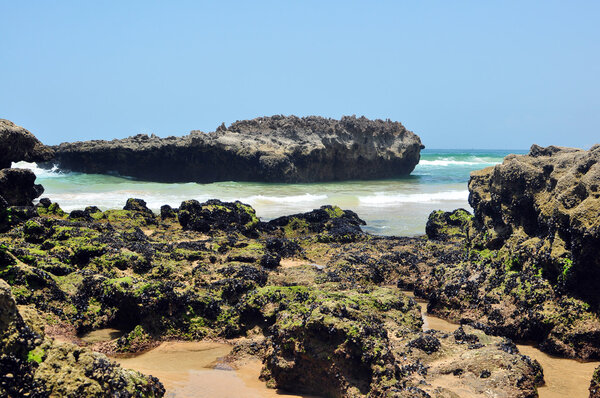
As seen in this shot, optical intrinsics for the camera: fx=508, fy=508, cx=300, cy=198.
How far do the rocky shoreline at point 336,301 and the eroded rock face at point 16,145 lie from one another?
3.74m

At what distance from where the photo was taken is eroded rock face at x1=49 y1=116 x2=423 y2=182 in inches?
1467

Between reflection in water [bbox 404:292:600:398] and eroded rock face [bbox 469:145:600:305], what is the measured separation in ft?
2.82

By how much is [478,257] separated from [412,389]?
15.4 feet

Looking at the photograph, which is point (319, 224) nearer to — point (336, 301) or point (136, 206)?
point (136, 206)

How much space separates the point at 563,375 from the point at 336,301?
2.46 metres

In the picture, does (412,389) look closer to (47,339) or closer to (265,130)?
(47,339)

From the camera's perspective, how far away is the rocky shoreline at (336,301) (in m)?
4.26

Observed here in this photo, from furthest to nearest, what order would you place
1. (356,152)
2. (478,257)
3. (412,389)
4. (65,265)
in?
(356,152), (478,257), (65,265), (412,389)

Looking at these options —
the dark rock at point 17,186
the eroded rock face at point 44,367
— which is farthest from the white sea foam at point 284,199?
the eroded rock face at point 44,367

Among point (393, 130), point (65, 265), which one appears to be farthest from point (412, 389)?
point (393, 130)

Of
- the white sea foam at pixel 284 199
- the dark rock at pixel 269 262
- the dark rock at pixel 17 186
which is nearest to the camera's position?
the dark rock at pixel 269 262

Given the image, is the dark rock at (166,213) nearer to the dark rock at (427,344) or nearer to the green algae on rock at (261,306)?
the green algae on rock at (261,306)

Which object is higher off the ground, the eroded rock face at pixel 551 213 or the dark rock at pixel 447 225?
the eroded rock face at pixel 551 213

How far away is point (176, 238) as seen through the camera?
1192 centimetres
